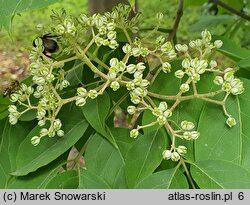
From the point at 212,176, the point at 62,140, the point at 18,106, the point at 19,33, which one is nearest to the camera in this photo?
the point at 212,176

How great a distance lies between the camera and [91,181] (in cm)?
96

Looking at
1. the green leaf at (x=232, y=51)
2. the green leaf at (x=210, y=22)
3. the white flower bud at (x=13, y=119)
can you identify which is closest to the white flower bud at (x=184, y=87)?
the green leaf at (x=232, y=51)

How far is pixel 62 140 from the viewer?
40.4 inches


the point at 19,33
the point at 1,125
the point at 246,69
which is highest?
the point at 246,69

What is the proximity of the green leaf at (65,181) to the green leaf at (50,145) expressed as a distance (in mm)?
39

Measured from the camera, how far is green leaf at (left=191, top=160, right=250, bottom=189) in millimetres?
876

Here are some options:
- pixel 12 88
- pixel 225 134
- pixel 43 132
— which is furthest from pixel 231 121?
pixel 12 88

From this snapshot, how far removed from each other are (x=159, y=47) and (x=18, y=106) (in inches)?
14.3

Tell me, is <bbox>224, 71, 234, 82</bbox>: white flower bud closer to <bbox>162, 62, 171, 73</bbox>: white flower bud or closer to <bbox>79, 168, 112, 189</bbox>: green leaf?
<bbox>162, 62, 171, 73</bbox>: white flower bud

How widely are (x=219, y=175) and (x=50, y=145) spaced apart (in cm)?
36

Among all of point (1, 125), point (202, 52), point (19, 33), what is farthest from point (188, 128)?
point (19, 33)

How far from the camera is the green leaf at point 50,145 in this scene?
1.00 m

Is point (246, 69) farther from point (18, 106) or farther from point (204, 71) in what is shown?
point (18, 106)

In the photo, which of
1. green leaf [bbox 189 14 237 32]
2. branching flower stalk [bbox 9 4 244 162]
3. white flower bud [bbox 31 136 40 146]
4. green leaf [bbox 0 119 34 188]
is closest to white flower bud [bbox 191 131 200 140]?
branching flower stalk [bbox 9 4 244 162]
